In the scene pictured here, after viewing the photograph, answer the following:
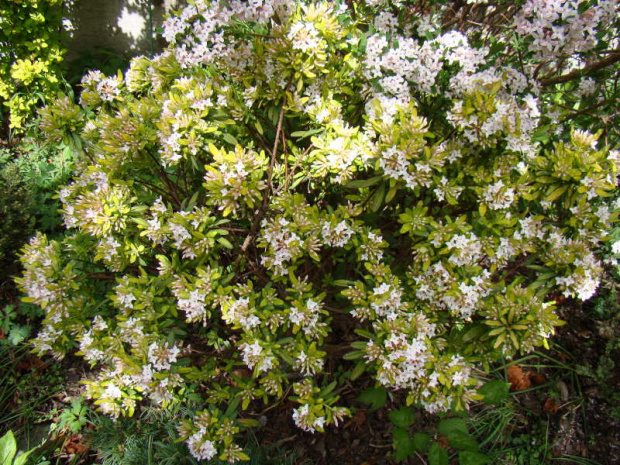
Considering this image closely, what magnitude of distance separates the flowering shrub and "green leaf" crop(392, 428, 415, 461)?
408mm

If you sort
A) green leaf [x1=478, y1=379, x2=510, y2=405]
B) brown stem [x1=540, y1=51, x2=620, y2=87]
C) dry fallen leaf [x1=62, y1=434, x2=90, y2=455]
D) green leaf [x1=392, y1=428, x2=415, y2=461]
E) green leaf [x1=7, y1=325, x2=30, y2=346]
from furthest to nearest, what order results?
1. green leaf [x1=7, y1=325, x2=30, y2=346]
2. dry fallen leaf [x1=62, y1=434, x2=90, y2=455]
3. green leaf [x1=478, y1=379, x2=510, y2=405]
4. green leaf [x1=392, y1=428, x2=415, y2=461]
5. brown stem [x1=540, y1=51, x2=620, y2=87]

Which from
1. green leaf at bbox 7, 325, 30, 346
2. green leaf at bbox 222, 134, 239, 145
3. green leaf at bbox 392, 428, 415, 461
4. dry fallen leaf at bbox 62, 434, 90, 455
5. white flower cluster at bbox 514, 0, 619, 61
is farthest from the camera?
green leaf at bbox 7, 325, 30, 346

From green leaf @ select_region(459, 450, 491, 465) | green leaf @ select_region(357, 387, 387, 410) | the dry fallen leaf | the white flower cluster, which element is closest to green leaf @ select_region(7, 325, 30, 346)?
the dry fallen leaf

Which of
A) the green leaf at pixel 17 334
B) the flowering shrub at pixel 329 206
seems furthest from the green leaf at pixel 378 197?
the green leaf at pixel 17 334

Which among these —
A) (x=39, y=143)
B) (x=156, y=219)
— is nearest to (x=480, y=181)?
(x=156, y=219)

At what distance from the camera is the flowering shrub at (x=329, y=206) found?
69.8 inches

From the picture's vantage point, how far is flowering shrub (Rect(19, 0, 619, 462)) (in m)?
1.77

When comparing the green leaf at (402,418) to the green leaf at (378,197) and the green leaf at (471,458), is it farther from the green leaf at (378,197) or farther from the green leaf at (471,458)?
A: the green leaf at (378,197)

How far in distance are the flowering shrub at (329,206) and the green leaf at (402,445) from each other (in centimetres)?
41

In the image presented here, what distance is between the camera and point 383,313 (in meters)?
1.86

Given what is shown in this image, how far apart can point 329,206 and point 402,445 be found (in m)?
1.24

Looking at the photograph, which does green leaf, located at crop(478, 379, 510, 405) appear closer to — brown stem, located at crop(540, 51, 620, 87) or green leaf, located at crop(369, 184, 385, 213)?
green leaf, located at crop(369, 184, 385, 213)

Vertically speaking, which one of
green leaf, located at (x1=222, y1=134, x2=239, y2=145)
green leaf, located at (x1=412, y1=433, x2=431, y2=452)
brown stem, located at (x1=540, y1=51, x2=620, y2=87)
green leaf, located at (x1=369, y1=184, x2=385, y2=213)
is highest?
brown stem, located at (x1=540, y1=51, x2=620, y2=87)

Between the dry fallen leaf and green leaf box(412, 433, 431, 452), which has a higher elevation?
green leaf box(412, 433, 431, 452)
